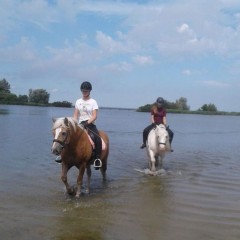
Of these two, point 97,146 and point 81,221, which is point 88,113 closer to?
point 97,146

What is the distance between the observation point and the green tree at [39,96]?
137500 millimetres

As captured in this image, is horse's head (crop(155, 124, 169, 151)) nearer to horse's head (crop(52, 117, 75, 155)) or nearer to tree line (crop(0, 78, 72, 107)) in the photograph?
horse's head (crop(52, 117, 75, 155))

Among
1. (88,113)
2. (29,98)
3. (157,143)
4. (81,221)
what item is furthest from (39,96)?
(81,221)

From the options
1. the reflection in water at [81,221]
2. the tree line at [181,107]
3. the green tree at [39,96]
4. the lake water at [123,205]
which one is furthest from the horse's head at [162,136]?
the green tree at [39,96]

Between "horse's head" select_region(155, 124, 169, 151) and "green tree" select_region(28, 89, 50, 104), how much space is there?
128735 mm

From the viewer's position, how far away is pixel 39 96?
13738 centimetres

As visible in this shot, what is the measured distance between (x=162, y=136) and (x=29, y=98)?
13188 cm

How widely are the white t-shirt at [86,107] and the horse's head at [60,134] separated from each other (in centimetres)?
120

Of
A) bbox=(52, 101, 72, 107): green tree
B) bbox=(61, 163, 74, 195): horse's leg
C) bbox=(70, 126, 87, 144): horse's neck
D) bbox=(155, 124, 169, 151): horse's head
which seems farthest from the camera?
bbox=(52, 101, 72, 107): green tree

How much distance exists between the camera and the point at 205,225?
6.68 metres

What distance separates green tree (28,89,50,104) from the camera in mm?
137500

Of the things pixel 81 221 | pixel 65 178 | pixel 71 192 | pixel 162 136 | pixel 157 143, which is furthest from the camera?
pixel 157 143

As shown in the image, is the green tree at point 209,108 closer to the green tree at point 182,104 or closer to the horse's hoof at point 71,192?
the green tree at point 182,104

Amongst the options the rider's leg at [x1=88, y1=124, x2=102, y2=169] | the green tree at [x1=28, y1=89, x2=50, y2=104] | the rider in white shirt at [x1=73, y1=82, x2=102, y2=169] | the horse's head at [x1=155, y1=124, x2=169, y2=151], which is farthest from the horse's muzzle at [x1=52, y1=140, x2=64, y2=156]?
the green tree at [x1=28, y1=89, x2=50, y2=104]
